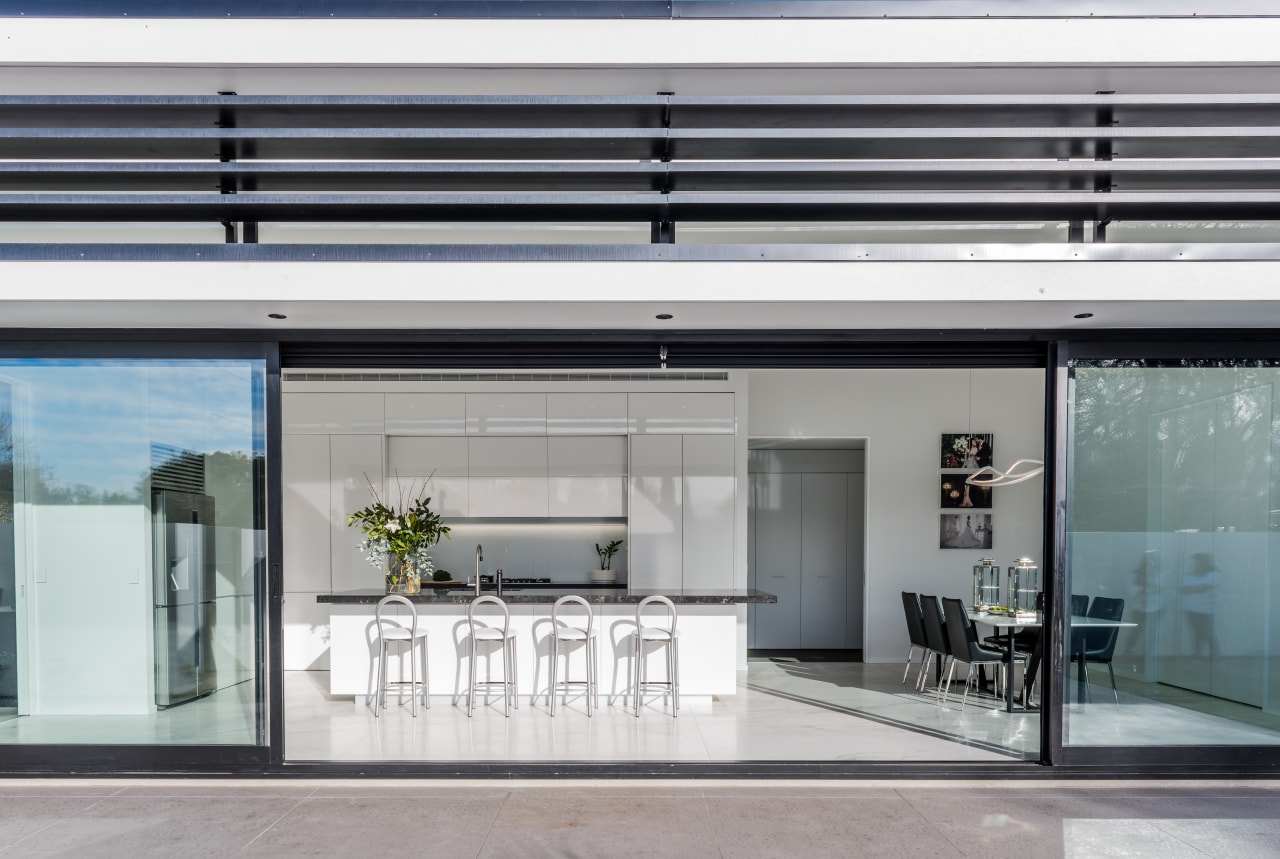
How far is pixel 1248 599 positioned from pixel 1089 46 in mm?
3111

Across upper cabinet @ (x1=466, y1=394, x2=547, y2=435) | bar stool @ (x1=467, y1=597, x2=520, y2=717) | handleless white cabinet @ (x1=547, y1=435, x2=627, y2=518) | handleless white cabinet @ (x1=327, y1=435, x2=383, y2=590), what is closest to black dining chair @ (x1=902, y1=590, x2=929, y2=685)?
handleless white cabinet @ (x1=547, y1=435, x2=627, y2=518)

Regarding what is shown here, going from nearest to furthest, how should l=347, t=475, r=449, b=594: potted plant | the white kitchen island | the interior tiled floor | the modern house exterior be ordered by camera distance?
the modern house exterior < the interior tiled floor < the white kitchen island < l=347, t=475, r=449, b=594: potted plant

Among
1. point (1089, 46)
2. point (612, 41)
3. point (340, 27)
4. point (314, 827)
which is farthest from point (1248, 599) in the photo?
point (340, 27)

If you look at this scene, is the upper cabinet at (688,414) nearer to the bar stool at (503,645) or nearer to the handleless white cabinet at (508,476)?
the handleless white cabinet at (508,476)

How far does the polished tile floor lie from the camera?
154 inches

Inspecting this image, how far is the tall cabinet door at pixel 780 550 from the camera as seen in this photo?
972cm

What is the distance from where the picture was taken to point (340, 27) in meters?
4.02

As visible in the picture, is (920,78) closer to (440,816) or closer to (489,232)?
(489,232)

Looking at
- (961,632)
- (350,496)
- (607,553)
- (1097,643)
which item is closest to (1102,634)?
(1097,643)

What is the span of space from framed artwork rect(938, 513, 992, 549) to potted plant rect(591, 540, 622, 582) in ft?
10.8

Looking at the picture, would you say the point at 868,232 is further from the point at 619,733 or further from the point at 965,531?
the point at 965,531

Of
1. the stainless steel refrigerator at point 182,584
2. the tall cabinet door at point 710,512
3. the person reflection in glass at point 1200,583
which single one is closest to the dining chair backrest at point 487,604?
the stainless steel refrigerator at point 182,584

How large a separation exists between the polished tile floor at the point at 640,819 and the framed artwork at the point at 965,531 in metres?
4.32

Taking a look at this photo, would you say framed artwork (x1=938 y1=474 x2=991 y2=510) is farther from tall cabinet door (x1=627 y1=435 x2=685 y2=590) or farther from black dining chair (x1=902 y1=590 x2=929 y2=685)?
tall cabinet door (x1=627 y1=435 x2=685 y2=590)
